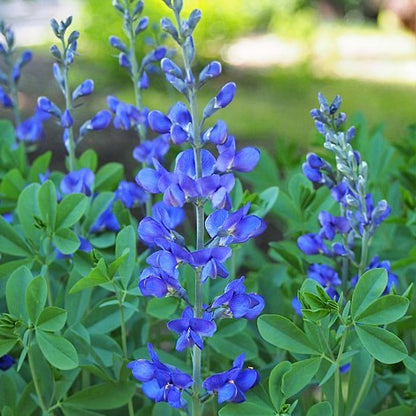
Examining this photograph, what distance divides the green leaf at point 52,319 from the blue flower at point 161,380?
110mm

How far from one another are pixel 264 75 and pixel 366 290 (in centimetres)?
661

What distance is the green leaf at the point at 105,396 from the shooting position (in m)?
1.08

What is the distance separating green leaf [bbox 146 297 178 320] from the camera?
3.59 ft

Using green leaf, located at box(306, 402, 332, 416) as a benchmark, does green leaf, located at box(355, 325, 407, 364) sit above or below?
Result: above

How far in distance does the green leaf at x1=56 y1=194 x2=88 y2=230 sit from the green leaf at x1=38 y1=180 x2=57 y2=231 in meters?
0.01

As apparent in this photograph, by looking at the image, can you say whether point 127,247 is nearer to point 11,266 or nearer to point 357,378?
point 11,266

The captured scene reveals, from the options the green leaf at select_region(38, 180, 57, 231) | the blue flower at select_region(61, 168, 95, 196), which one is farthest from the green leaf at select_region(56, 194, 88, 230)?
the blue flower at select_region(61, 168, 95, 196)

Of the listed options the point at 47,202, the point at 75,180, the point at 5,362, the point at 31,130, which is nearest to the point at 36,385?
the point at 5,362

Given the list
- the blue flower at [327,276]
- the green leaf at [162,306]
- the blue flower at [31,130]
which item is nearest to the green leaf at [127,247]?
the green leaf at [162,306]

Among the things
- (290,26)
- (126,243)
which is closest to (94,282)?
(126,243)

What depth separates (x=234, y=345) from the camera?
3.78 ft

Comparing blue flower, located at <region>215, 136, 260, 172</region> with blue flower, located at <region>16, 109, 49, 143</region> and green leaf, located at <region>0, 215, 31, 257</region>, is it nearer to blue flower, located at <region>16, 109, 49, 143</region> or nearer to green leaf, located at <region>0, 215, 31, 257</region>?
green leaf, located at <region>0, 215, 31, 257</region>

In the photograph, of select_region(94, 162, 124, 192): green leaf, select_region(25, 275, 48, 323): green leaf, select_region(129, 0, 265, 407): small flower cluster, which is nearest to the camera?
select_region(129, 0, 265, 407): small flower cluster

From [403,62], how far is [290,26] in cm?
132
